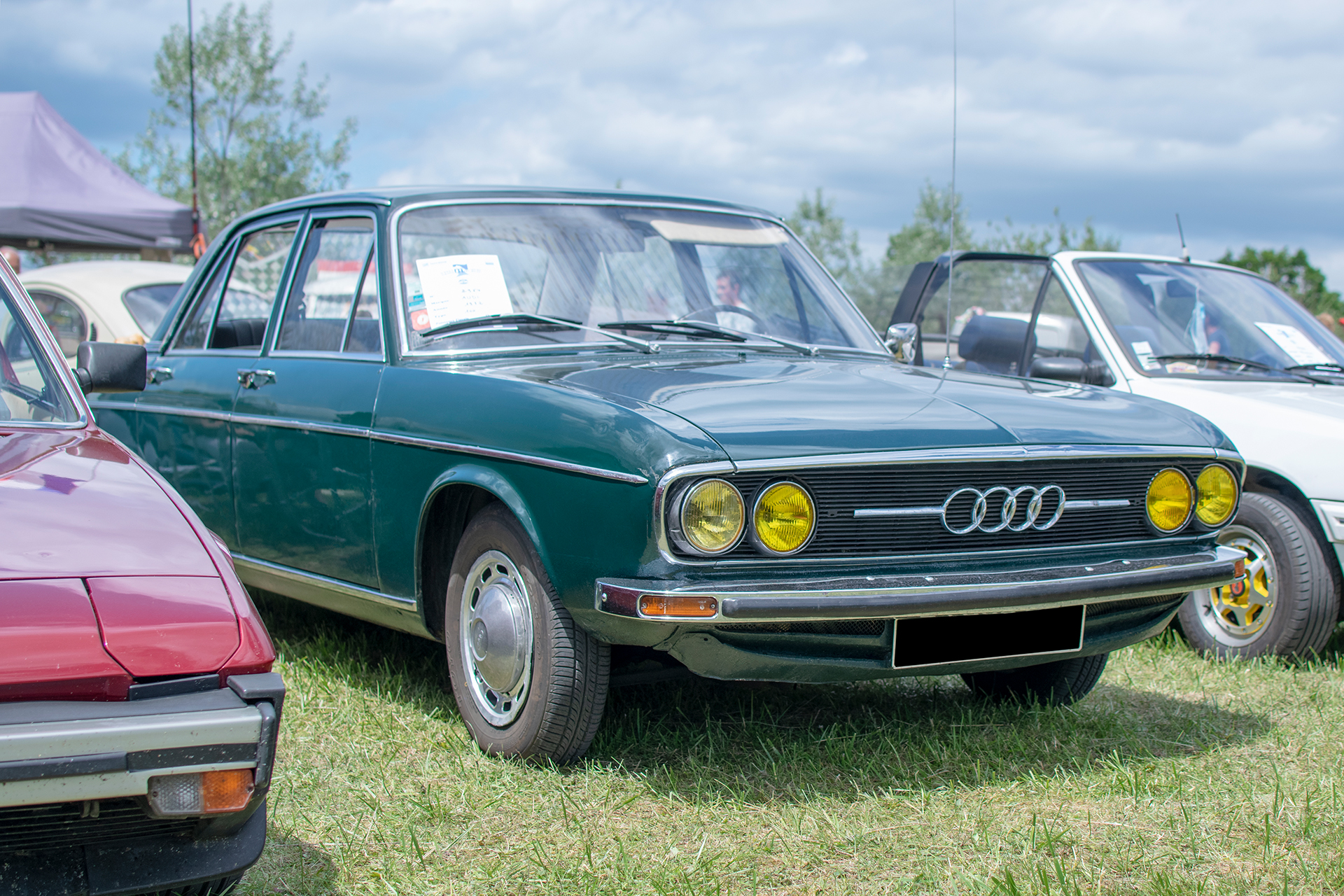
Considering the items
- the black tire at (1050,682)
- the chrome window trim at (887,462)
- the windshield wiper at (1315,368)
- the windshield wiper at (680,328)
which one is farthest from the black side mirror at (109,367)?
the windshield wiper at (1315,368)

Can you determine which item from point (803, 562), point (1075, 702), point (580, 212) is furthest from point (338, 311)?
point (1075, 702)

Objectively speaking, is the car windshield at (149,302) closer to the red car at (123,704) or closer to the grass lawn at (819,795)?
the grass lawn at (819,795)

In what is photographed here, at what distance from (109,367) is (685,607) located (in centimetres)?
163

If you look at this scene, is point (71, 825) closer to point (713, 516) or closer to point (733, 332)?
point (713, 516)

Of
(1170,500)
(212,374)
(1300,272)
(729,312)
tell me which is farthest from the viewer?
(1300,272)

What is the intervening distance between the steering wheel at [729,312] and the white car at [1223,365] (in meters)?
0.72

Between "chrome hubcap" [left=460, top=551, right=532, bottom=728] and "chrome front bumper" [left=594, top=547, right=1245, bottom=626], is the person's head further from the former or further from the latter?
"chrome front bumper" [left=594, top=547, right=1245, bottom=626]

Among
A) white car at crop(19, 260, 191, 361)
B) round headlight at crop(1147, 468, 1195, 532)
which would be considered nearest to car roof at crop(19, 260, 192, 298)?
white car at crop(19, 260, 191, 361)

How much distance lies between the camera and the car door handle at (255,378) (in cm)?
431

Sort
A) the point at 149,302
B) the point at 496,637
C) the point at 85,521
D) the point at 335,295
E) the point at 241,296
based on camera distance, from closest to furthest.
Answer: the point at 85,521 → the point at 496,637 → the point at 335,295 → the point at 241,296 → the point at 149,302

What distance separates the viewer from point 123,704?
1.96m

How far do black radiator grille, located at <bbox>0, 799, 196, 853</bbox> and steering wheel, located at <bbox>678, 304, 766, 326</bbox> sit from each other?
2531mm

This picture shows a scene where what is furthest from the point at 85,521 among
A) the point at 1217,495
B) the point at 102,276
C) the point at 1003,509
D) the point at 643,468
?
the point at 102,276

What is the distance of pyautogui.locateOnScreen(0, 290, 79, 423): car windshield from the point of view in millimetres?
2836
